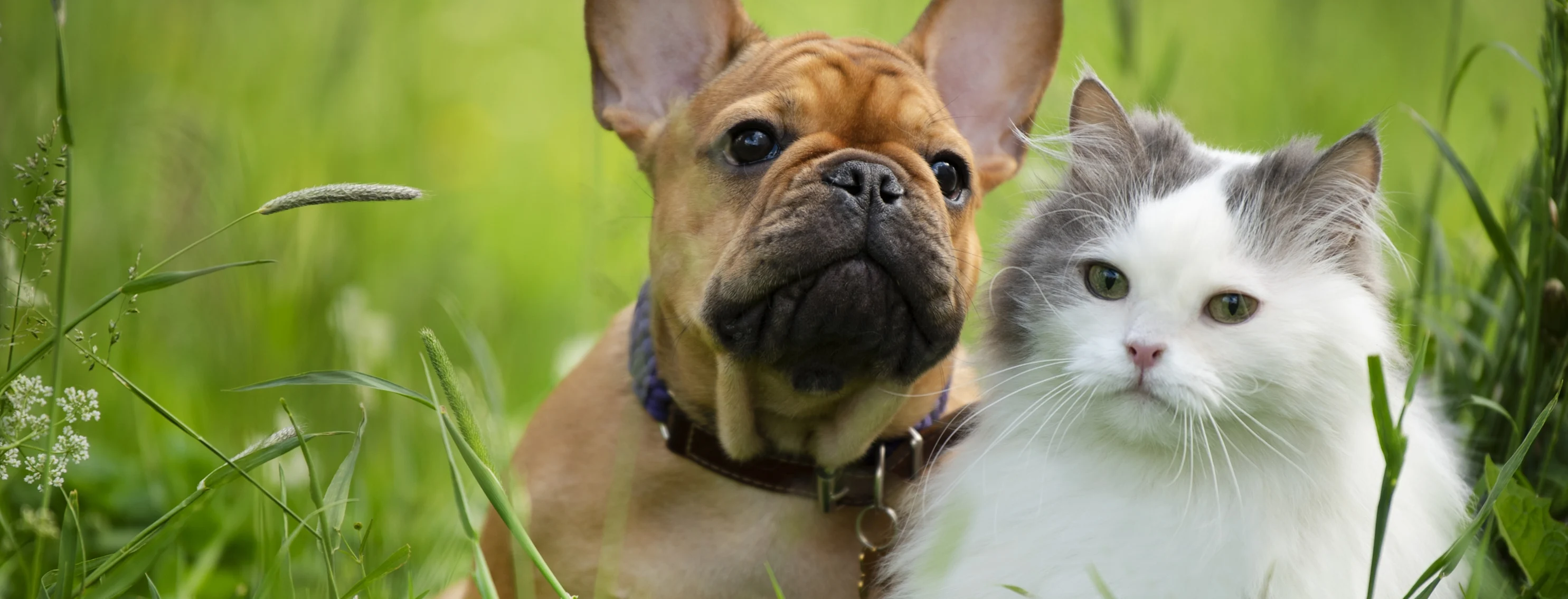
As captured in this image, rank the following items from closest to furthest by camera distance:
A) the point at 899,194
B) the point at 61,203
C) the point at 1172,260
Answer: the point at 61,203 → the point at 1172,260 → the point at 899,194

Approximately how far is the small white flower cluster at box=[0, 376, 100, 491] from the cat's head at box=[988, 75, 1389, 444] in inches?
58.9

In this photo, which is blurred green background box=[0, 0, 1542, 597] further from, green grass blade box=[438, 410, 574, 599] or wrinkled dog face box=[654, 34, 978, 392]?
green grass blade box=[438, 410, 574, 599]

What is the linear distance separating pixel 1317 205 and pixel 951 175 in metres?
0.81

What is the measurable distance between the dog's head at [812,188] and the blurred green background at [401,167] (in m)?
0.19

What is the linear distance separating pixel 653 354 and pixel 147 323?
2.50 metres

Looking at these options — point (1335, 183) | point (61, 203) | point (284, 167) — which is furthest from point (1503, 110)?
point (284, 167)

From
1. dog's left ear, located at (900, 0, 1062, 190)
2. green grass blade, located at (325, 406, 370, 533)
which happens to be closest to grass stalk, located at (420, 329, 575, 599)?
green grass blade, located at (325, 406, 370, 533)

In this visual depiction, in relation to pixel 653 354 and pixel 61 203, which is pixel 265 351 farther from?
pixel 61 203

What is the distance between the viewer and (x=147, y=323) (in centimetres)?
425

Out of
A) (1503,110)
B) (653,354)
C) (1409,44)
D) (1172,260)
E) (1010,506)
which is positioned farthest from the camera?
(1409,44)

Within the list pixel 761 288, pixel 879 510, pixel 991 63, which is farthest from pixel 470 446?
pixel 991 63

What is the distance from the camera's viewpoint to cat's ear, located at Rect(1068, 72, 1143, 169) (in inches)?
88.0

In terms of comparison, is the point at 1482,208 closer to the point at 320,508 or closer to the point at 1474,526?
the point at 1474,526

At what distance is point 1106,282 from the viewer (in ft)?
6.73
